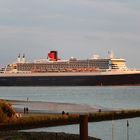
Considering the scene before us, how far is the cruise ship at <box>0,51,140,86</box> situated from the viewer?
131 metres

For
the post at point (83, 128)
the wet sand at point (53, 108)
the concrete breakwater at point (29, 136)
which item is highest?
the post at point (83, 128)

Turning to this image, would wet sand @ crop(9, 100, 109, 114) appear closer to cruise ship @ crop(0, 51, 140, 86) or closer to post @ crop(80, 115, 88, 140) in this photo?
post @ crop(80, 115, 88, 140)

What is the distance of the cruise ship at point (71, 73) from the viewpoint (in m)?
131

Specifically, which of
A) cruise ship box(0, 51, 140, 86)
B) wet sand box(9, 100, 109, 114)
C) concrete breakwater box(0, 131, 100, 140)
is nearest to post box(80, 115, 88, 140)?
concrete breakwater box(0, 131, 100, 140)

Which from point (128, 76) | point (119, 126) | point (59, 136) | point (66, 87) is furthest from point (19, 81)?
point (59, 136)

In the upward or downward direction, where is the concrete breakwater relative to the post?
downward

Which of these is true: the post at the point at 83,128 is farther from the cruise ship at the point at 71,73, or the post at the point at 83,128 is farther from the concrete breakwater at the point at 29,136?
the cruise ship at the point at 71,73

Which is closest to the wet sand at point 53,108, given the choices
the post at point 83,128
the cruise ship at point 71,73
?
the post at point 83,128

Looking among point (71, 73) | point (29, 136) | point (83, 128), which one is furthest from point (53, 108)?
point (71, 73)

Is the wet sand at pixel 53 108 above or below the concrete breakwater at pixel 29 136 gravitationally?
below

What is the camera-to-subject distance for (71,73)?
13250 centimetres

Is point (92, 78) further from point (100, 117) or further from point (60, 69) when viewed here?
point (100, 117)

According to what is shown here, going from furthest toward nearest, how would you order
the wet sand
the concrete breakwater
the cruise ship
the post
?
1. the cruise ship
2. the wet sand
3. the concrete breakwater
4. the post

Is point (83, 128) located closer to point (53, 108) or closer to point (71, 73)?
point (53, 108)
